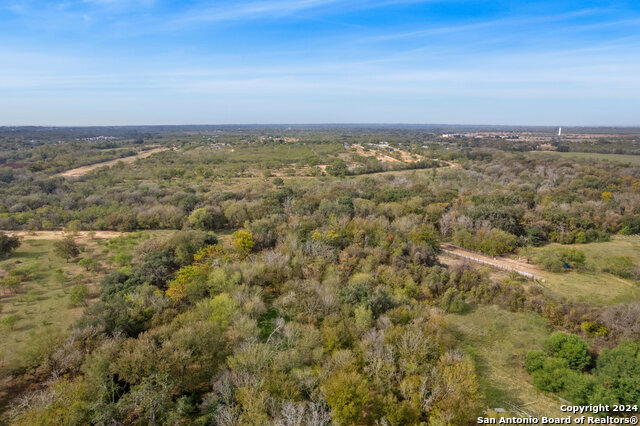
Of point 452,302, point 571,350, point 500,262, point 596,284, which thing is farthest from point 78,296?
point 596,284

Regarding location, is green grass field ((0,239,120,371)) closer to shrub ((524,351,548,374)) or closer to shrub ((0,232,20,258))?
shrub ((0,232,20,258))

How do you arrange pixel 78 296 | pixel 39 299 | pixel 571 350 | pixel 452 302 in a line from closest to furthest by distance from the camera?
pixel 571 350
pixel 78 296
pixel 39 299
pixel 452 302

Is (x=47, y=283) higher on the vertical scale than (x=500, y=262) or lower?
lower

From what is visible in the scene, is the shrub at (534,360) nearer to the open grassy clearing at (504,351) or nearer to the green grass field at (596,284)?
the open grassy clearing at (504,351)

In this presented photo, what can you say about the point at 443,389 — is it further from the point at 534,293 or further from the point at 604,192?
the point at 604,192

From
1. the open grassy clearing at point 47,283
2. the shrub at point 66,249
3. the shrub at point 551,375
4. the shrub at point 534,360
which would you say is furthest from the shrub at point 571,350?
the shrub at point 66,249

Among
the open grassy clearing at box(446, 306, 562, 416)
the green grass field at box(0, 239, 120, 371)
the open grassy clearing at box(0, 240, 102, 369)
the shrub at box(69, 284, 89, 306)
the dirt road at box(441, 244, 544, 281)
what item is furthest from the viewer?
the dirt road at box(441, 244, 544, 281)

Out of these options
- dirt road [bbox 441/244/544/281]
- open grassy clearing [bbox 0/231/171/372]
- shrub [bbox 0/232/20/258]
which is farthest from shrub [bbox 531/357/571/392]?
shrub [bbox 0/232/20/258]

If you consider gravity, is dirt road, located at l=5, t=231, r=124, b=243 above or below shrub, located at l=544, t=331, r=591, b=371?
above

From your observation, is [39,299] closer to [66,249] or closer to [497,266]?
[66,249]
